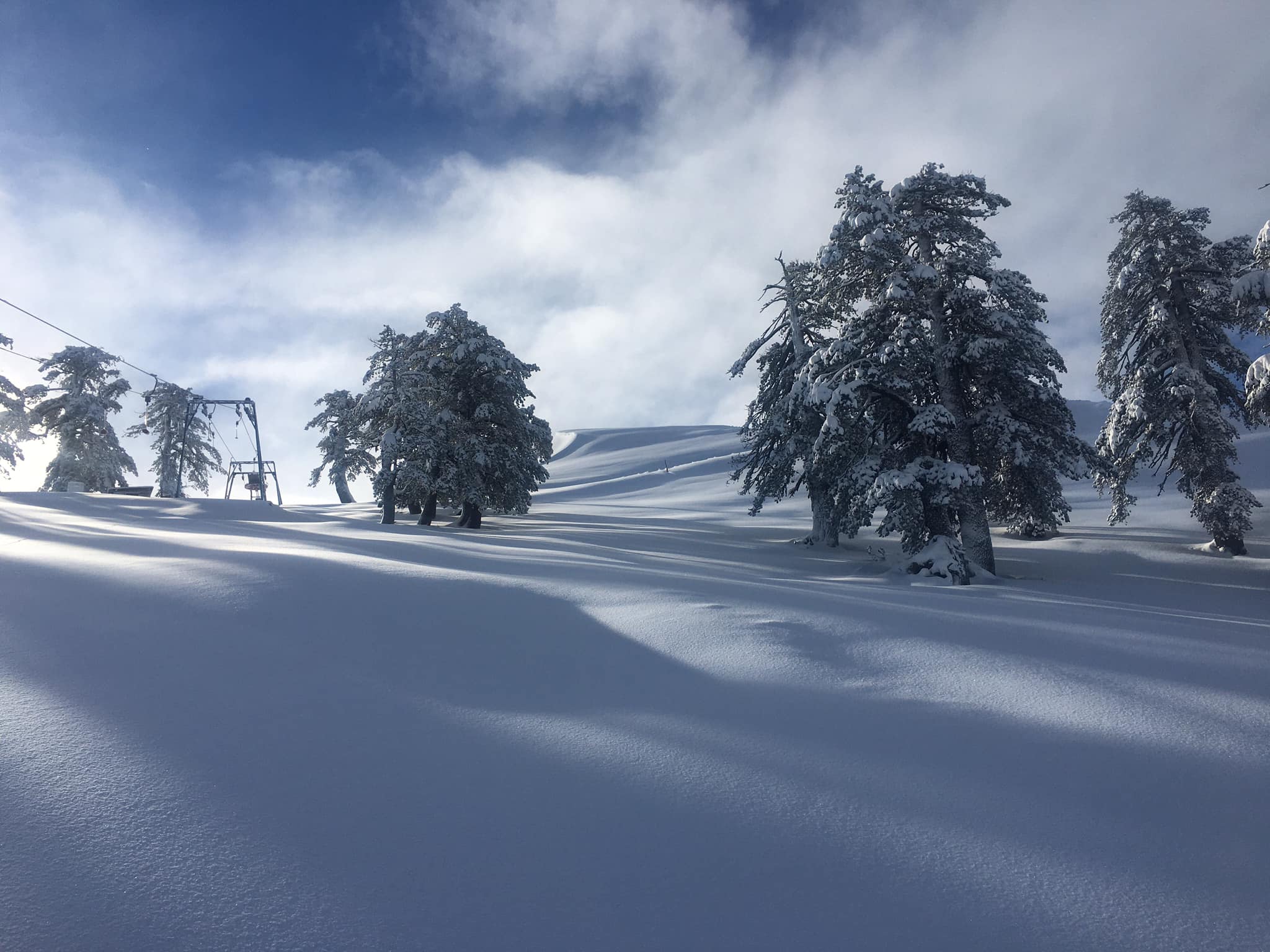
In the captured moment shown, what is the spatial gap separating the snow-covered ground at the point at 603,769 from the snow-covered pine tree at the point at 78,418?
3713cm

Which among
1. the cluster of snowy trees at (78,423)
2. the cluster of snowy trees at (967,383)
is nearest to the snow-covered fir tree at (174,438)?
the cluster of snowy trees at (78,423)

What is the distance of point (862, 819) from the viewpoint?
355 cm

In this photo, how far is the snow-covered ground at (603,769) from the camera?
2809 mm

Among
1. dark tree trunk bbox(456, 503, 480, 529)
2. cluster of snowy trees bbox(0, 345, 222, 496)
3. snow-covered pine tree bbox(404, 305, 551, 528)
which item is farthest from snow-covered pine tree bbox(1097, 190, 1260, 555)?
cluster of snowy trees bbox(0, 345, 222, 496)

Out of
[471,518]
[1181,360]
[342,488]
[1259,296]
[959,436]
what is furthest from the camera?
[342,488]

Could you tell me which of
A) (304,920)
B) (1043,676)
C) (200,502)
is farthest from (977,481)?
(200,502)

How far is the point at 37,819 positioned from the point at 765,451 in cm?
1936

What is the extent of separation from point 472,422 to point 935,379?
16879 millimetres

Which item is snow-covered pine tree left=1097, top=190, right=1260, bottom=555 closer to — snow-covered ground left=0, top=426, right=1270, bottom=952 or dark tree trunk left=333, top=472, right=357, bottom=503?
snow-covered ground left=0, top=426, right=1270, bottom=952

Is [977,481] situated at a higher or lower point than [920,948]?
higher

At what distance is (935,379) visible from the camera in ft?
50.3

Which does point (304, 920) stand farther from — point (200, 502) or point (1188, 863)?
point (200, 502)

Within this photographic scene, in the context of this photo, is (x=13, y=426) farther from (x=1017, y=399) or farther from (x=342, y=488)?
(x=1017, y=399)

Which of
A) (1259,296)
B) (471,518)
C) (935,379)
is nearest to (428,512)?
(471,518)
